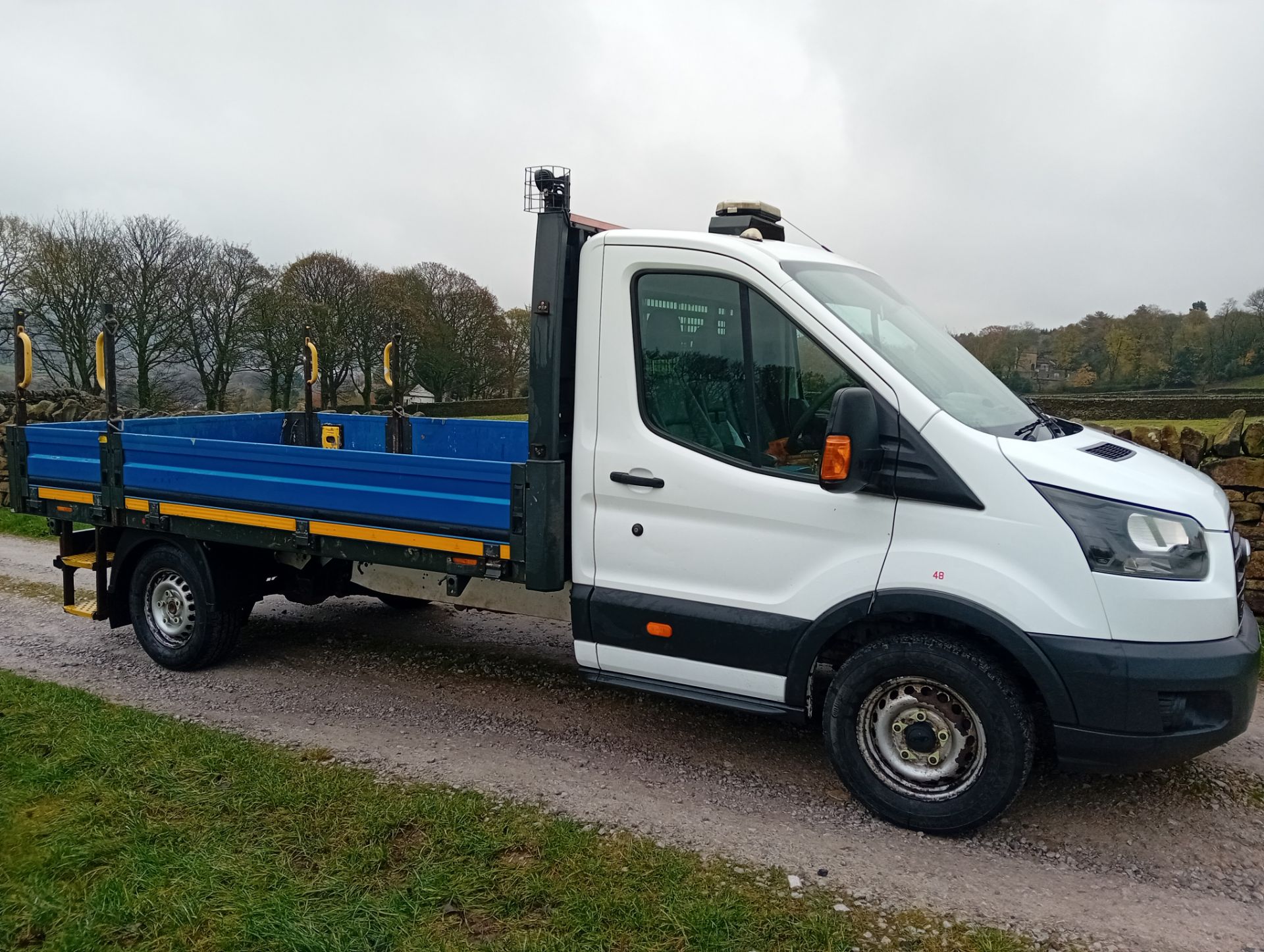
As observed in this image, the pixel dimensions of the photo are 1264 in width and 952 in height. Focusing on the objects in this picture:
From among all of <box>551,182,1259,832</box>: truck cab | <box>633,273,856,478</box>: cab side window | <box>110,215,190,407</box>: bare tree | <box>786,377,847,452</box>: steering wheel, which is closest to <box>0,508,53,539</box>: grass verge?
<box>551,182,1259,832</box>: truck cab

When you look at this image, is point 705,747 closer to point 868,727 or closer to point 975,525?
point 868,727

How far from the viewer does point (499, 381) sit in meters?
33.6

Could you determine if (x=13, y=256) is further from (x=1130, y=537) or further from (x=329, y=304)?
(x=1130, y=537)

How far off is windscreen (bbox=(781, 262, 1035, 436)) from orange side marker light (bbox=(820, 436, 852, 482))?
438 mm

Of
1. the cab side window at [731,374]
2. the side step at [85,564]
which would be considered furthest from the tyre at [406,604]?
the cab side window at [731,374]

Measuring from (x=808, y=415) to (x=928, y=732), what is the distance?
4.67 ft

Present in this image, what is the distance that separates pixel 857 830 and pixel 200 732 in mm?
3335

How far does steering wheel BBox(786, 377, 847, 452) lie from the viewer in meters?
3.97

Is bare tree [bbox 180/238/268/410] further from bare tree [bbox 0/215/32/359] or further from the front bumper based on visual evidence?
the front bumper

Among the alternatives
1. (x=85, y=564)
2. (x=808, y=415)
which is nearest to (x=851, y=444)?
(x=808, y=415)

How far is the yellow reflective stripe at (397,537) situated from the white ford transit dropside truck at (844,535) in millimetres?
18

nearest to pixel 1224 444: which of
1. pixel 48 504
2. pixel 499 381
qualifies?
pixel 48 504

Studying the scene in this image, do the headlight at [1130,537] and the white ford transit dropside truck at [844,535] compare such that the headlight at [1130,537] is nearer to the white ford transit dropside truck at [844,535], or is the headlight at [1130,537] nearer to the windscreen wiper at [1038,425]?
the white ford transit dropside truck at [844,535]

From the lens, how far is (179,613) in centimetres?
609
